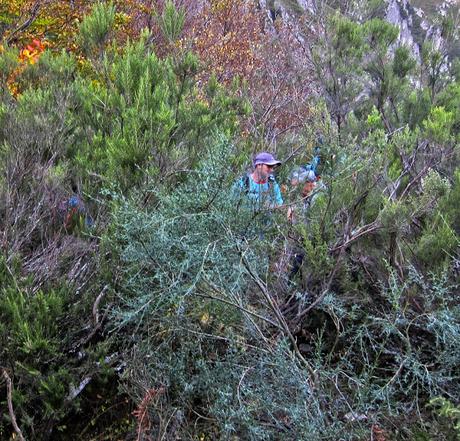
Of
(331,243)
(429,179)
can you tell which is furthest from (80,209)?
(429,179)

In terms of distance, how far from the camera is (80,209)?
3580 millimetres

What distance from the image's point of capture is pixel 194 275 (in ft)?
9.11

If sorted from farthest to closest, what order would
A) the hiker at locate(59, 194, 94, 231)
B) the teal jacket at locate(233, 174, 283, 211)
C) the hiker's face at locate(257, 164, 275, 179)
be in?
the hiker at locate(59, 194, 94, 231) < the hiker's face at locate(257, 164, 275, 179) < the teal jacket at locate(233, 174, 283, 211)

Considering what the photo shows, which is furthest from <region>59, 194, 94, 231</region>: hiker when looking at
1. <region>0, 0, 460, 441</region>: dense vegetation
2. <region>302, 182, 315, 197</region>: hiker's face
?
<region>302, 182, 315, 197</region>: hiker's face

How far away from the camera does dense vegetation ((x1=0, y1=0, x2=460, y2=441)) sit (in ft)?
8.98

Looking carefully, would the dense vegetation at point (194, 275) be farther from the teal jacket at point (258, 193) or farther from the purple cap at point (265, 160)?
the purple cap at point (265, 160)

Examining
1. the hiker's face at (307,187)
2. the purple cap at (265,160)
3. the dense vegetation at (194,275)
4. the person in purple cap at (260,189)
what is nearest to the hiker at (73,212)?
the dense vegetation at (194,275)

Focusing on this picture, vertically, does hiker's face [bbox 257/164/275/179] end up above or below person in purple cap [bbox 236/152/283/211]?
below

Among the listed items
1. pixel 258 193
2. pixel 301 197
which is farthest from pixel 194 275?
pixel 301 197

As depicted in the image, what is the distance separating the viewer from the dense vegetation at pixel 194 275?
2.74 metres

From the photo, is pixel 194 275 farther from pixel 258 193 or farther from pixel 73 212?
pixel 73 212

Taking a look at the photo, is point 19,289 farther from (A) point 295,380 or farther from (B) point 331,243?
(B) point 331,243

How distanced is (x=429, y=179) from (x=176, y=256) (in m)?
1.57

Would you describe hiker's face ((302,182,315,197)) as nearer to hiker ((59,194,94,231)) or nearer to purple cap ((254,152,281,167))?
purple cap ((254,152,281,167))
